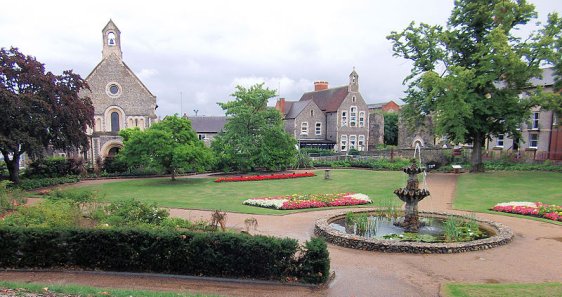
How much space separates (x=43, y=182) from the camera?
26562mm

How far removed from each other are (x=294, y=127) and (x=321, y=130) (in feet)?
14.3

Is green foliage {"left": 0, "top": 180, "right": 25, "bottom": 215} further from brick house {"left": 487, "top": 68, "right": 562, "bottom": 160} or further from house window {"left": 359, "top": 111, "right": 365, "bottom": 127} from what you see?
house window {"left": 359, "top": 111, "right": 365, "bottom": 127}

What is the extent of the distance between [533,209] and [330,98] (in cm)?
3842

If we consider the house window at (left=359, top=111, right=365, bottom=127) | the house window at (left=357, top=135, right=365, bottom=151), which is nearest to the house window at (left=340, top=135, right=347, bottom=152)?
the house window at (left=357, top=135, right=365, bottom=151)

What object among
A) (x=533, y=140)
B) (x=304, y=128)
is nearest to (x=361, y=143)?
(x=304, y=128)

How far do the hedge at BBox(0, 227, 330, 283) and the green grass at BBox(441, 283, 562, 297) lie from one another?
286 cm

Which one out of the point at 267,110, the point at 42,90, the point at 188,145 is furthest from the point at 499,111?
the point at 42,90

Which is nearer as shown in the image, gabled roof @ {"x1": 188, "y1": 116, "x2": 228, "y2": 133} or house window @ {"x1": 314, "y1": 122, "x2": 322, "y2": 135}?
house window @ {"x1": 314, "y1": 122, "x2": 322, "y2": 135}

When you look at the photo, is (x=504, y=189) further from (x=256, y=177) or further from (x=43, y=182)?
(x=43, y=182)

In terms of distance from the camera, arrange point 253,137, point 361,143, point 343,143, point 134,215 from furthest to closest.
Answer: point 361,143 < point 343,143 < point 253,137 < point 134,215

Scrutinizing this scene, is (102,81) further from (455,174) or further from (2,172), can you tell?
(455,174)

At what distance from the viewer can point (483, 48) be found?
26984 millimetres

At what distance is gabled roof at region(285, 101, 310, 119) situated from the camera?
51.6 metres

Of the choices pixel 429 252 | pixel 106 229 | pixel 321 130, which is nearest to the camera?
pixel 106 229
